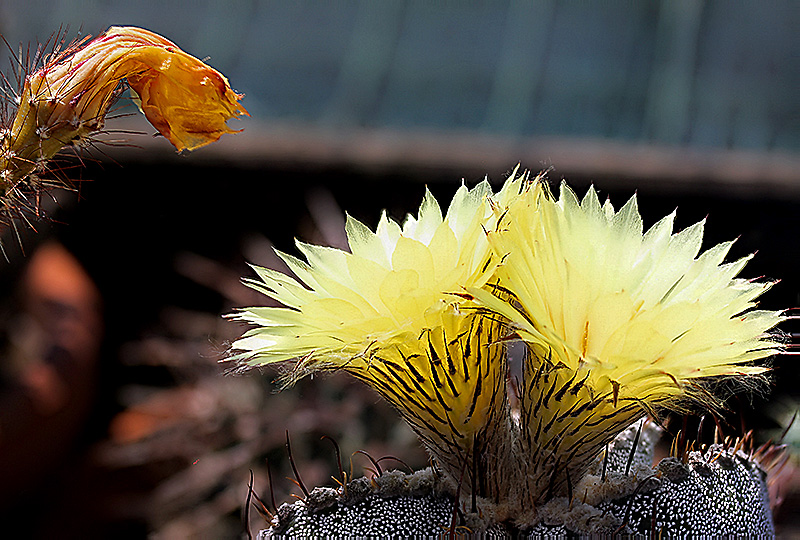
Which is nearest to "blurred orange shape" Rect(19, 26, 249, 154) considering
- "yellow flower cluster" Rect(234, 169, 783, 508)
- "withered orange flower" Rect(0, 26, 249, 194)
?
"withered orange flower" Rect(0, 26, 249, 194)

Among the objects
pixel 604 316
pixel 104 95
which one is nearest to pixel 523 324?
pixel 604 316

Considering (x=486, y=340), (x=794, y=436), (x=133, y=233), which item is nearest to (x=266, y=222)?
(x=133, y=233)

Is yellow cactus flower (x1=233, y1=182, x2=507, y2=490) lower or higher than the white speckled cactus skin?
higher

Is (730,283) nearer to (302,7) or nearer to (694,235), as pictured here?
(694,235)

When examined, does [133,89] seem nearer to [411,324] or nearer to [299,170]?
[411,324]

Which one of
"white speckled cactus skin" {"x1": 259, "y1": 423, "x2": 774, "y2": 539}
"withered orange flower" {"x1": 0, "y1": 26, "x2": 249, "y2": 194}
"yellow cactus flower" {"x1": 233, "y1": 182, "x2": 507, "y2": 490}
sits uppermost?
Result: "withered orange flower" {"x1": 0, "y1": 26, "x2": 249, "y2": 194}

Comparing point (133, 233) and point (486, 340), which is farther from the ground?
point (486, 340)

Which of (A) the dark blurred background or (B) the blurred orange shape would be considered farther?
(A) the dark blurred background

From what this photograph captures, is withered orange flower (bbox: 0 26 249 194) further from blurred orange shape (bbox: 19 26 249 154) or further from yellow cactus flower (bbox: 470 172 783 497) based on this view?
yellow cactus flower (bbox: 470 172 783 497)
